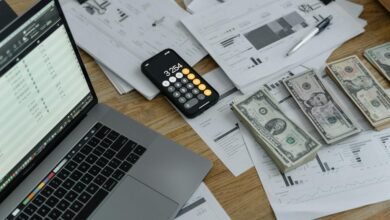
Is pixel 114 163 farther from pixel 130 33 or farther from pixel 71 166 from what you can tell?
pixel 130 33

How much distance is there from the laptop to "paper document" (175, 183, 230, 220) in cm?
1

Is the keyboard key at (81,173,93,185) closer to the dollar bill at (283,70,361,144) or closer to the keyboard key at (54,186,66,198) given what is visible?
the keyboard key at (54,186,66,198)

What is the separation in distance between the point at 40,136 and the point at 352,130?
517mm

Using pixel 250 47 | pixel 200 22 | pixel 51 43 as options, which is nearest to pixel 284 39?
pixel 250 47

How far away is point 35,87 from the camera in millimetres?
700

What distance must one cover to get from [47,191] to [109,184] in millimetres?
95

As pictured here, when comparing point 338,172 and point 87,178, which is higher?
point 87,178

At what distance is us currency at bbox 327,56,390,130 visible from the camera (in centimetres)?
85

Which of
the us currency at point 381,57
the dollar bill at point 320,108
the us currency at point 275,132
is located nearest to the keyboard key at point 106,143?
the us currency at point 275,132

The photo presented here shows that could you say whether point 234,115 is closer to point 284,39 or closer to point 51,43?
point 284,39

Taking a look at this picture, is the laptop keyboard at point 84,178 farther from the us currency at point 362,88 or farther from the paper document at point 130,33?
the us currency at point 362,88

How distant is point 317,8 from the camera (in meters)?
1.01

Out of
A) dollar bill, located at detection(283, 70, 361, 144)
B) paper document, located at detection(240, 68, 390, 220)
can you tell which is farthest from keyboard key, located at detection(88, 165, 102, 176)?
dollar bill, located at detection(283, 70, 361, 144)

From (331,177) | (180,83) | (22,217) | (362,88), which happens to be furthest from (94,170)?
(362,88)
